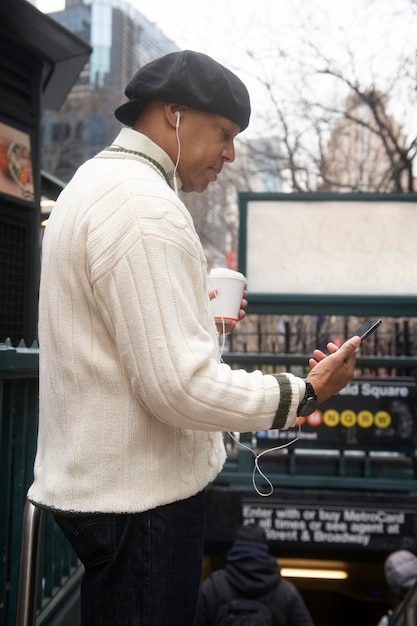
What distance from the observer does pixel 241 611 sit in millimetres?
4152

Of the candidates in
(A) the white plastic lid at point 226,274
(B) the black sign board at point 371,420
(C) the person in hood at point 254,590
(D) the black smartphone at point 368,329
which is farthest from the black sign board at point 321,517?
(D) the black smartphone at point 368,329

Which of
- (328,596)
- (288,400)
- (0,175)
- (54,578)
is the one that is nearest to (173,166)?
(288,400)

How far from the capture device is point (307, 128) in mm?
14562

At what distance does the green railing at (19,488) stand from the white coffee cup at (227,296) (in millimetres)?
688

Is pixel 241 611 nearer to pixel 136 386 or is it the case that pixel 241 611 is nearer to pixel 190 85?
pixel 136 386

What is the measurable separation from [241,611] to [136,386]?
3.39 metres

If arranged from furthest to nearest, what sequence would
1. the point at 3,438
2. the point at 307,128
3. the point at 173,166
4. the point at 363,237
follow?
the point at 307,128, the point at 363,237, the point at 3,438, the point at 173,166

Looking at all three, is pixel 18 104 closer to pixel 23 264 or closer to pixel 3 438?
pixel 23 264

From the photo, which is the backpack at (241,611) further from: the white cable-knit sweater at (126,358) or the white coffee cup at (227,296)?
the white cable-knit sweater at (126,358)

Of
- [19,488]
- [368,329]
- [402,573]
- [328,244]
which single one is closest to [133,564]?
[368,329]

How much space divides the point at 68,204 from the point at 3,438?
118 centimetres

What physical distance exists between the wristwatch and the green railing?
92cm

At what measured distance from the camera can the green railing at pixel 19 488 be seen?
2227 millimetres

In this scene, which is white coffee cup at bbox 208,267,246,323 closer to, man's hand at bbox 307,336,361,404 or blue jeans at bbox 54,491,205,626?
man's hand at bbox 307,336,361,404
